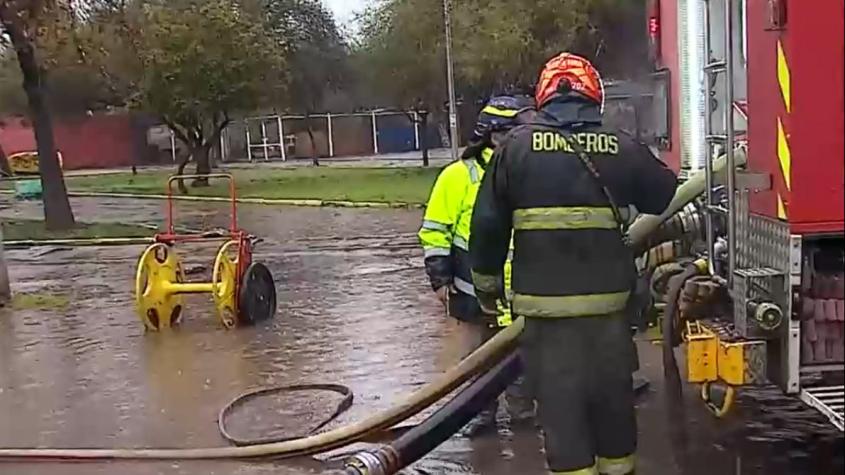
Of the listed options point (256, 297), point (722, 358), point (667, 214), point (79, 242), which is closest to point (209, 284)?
point (256, 297)

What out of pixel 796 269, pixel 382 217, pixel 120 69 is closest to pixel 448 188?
pixel 796 269

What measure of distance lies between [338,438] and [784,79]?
296 cm

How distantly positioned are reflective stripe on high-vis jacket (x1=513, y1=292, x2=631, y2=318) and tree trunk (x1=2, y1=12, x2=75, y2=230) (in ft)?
61.8

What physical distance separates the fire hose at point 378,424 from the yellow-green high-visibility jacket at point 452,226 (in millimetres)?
546

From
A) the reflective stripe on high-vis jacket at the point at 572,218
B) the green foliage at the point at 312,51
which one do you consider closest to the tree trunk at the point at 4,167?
the green foliage at the point at 312,51

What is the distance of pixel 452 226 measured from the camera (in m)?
6.29

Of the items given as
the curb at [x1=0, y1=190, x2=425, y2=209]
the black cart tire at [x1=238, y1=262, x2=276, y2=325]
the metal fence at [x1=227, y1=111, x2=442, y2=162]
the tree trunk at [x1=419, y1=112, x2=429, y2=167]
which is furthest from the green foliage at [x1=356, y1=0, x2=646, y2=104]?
the metal fence at [x1=227, y1=111, x2=442, y2=162]

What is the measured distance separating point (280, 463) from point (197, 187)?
32.2 metres

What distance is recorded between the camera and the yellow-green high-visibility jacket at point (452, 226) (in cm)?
626

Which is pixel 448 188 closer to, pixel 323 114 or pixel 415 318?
pixel 415 318

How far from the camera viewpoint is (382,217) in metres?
23.1

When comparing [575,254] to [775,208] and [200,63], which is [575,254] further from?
[200,63]

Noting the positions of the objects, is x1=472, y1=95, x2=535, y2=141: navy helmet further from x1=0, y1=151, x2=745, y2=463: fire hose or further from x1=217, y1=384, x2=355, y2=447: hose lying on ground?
x1=217, y1=384, x2=355, y2=447: hose lying on ground

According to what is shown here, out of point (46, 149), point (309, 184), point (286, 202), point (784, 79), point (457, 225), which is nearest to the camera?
point (784, 79)
